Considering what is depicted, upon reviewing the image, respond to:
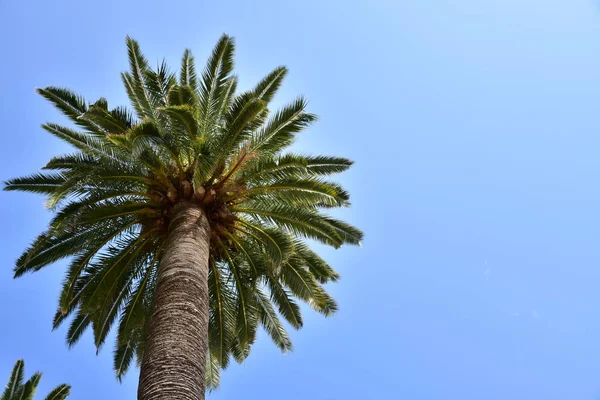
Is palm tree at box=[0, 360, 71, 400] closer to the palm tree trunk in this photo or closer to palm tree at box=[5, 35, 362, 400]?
palm tree at box=[5, 35, 362, 400]

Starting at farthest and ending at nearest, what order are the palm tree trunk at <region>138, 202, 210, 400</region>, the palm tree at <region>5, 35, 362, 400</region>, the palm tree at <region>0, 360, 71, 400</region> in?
the palm tree at <region>0, 360, 71, 400</region>
the palm tree at <region>5, 35, 362, 400</region>
the palm tree trunk at <region>138, 202, 210, 400</region>

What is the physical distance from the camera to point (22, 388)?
18062 mm

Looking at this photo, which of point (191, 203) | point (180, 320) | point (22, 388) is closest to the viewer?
point (180, 320)

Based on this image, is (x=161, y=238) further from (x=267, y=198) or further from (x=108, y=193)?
(x=267, y=198)

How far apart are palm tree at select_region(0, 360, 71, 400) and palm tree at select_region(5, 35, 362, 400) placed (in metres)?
4.39

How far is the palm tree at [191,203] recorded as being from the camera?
12203 mm

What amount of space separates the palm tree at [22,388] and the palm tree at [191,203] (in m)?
4.39

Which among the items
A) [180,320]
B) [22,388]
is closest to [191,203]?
[180,320]

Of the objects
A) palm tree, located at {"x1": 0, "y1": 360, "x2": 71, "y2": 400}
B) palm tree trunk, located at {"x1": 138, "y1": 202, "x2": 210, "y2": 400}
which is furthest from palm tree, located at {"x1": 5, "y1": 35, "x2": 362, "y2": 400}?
palm tree, located at {"x1": 0, "y1": 360, "x2": 71, "y2": 400}

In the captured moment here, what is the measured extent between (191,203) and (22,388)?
988cm

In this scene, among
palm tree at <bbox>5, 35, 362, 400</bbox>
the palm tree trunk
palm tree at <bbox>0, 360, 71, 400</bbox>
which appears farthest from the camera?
palm tree at <bbox>0, 360, 71, 400</bbox>

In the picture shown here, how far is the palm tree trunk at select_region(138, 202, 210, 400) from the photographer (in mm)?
8352

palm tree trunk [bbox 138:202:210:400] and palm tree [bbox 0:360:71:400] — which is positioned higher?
palm tree [bbox 0:360:71:400]

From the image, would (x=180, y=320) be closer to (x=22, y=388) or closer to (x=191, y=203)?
(x=191, y=203)
